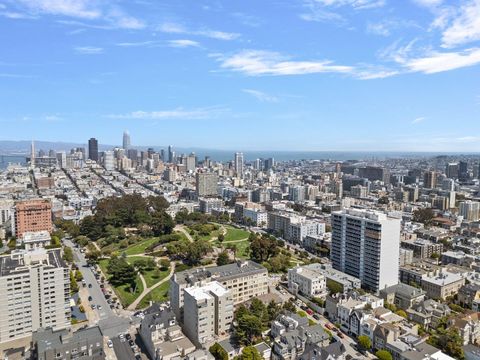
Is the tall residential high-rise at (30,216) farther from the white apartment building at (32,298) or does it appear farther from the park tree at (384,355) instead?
the park tree at (384,355)

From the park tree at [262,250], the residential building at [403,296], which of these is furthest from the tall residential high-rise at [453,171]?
the residential building at [403,296]

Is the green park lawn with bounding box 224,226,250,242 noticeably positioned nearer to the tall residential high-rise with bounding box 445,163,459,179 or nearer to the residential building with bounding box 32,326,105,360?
the residential building with bounding box 32,326,105,360

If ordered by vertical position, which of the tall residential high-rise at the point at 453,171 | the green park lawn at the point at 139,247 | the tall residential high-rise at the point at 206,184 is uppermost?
the tall residential high-rise at the point at 453,171

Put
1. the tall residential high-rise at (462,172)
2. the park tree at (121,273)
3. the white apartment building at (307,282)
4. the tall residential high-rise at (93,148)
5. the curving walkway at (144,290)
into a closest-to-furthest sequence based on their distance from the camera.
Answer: the curving walkway at (144,290), the white apartment building at (307,282), the park tree at (121,273), the tall residential high-rise at (462,172), the tall residential high-rise at (93,148)

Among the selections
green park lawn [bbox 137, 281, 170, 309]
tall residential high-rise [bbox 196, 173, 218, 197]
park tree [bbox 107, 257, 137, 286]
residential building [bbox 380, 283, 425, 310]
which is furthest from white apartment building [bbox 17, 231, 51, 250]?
tall residential high-rise [bbox 196, 173, 218, 197]

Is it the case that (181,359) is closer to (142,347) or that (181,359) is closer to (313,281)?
(142,347)

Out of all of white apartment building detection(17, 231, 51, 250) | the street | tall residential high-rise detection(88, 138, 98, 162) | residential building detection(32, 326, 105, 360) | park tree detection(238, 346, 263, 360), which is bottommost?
the street

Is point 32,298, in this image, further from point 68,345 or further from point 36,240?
point 36,240

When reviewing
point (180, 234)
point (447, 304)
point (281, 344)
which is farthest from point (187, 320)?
point (180, 234)
